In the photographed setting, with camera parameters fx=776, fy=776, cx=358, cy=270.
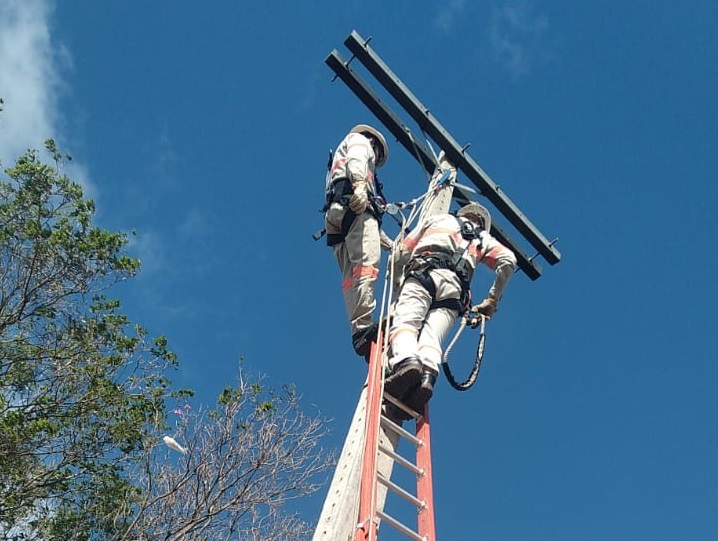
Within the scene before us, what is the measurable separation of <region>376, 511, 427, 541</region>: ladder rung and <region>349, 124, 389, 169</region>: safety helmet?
3.52 metres

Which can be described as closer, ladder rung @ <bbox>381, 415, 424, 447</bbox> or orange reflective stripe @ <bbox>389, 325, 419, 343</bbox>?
ladder rung @ <bbox>381, 415, 424, 447</bbox>

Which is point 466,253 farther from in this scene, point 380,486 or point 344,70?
point 344,70

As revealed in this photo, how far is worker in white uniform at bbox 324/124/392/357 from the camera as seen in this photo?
5359mm

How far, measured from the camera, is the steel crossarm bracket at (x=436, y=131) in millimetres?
8852

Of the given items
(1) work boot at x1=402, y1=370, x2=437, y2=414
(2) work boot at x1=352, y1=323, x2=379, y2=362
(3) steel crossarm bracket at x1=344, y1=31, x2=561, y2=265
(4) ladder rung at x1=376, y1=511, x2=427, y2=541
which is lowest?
(4) ladder rung at x1=376, y1=511, x2=427, y2=541

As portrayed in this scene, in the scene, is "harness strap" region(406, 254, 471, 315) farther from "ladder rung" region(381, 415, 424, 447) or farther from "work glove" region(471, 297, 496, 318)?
"ladder rung" region(381, 415, 424, 447)

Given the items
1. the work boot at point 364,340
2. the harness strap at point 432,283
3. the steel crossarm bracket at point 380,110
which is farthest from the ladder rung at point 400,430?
the steel crossarm bracket at point 380,110

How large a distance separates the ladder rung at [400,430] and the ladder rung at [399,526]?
777 millimetres

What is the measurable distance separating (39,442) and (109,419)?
0.91m

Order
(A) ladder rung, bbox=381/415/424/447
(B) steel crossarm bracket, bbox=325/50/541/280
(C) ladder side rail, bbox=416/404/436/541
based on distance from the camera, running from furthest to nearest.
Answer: (B) steel crossarm bracket, bbox=325/50/541/280 → (A) ladder rung, bbox=381/415/424/447 → (C) ladder side rail, bbox=416/404/436/541

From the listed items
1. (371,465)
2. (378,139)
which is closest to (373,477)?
(371,465)

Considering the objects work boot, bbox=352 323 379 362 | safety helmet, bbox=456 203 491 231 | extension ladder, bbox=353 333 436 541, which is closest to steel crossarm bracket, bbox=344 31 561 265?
safety helmet, bbox=456 203 491 231

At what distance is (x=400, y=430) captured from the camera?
4.22 m

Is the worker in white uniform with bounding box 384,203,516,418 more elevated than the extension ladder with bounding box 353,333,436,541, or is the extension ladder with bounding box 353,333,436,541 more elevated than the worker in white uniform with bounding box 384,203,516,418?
the worker in white uniform with bounding box 384,203,516,418
